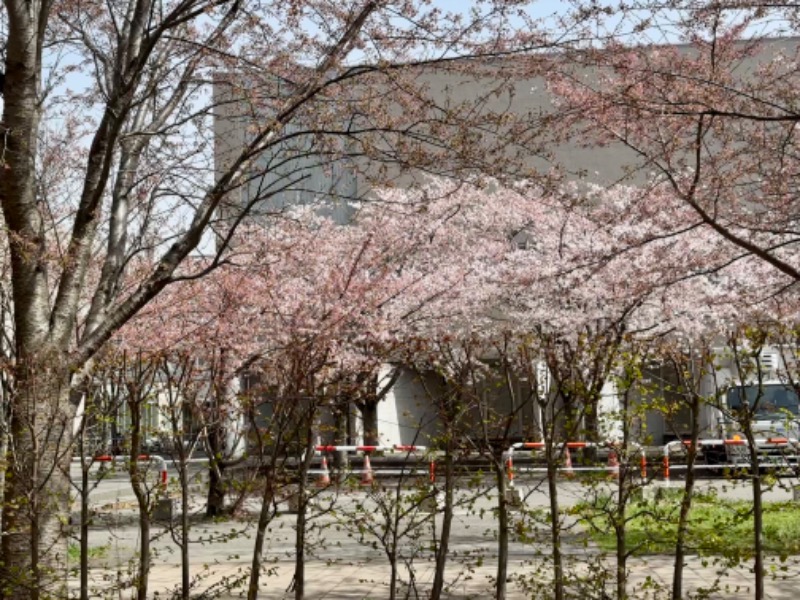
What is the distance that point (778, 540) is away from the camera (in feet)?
37.3

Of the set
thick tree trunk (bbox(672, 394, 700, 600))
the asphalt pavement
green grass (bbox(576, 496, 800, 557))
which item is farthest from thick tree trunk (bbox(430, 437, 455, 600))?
thick tree trunk (bbox(672, 394, 700, 600))

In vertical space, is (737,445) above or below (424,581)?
above

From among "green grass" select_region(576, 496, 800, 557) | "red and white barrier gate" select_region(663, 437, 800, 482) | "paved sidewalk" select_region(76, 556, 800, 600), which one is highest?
"red and white barrier gate" select_region(663, 437, 800, 482)

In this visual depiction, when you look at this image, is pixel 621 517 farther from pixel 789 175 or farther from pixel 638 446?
pixel 789 175

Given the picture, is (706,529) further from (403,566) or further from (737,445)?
(737,445)

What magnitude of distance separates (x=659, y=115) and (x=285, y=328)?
32.1ft

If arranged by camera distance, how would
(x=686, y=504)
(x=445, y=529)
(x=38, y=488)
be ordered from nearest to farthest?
(x=38, y=488) → (x=686, y=504) → (x=445, y=529)

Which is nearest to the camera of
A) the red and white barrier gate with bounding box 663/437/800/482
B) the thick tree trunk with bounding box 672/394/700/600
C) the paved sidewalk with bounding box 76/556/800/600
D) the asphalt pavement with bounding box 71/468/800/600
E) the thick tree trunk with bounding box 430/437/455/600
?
the thick tree trunk with bounding box 672/394/700/600

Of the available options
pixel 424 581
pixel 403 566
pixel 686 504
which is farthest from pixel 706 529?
pixel 403 566

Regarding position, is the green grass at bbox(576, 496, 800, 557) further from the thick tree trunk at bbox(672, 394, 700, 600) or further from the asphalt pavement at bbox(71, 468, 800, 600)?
the asphalt pavement at bbox(71, 468, 800, 600)

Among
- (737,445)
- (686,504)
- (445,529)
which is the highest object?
(737,445)

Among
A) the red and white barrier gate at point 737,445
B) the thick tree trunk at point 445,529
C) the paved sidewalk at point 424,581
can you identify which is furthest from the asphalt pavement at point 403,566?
the red and white barrier gate at point 737,445

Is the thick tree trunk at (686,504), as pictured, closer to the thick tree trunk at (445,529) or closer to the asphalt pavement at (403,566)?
the asphalt pavement at (403,566)

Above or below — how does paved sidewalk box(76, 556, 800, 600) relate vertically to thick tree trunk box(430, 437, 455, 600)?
below
